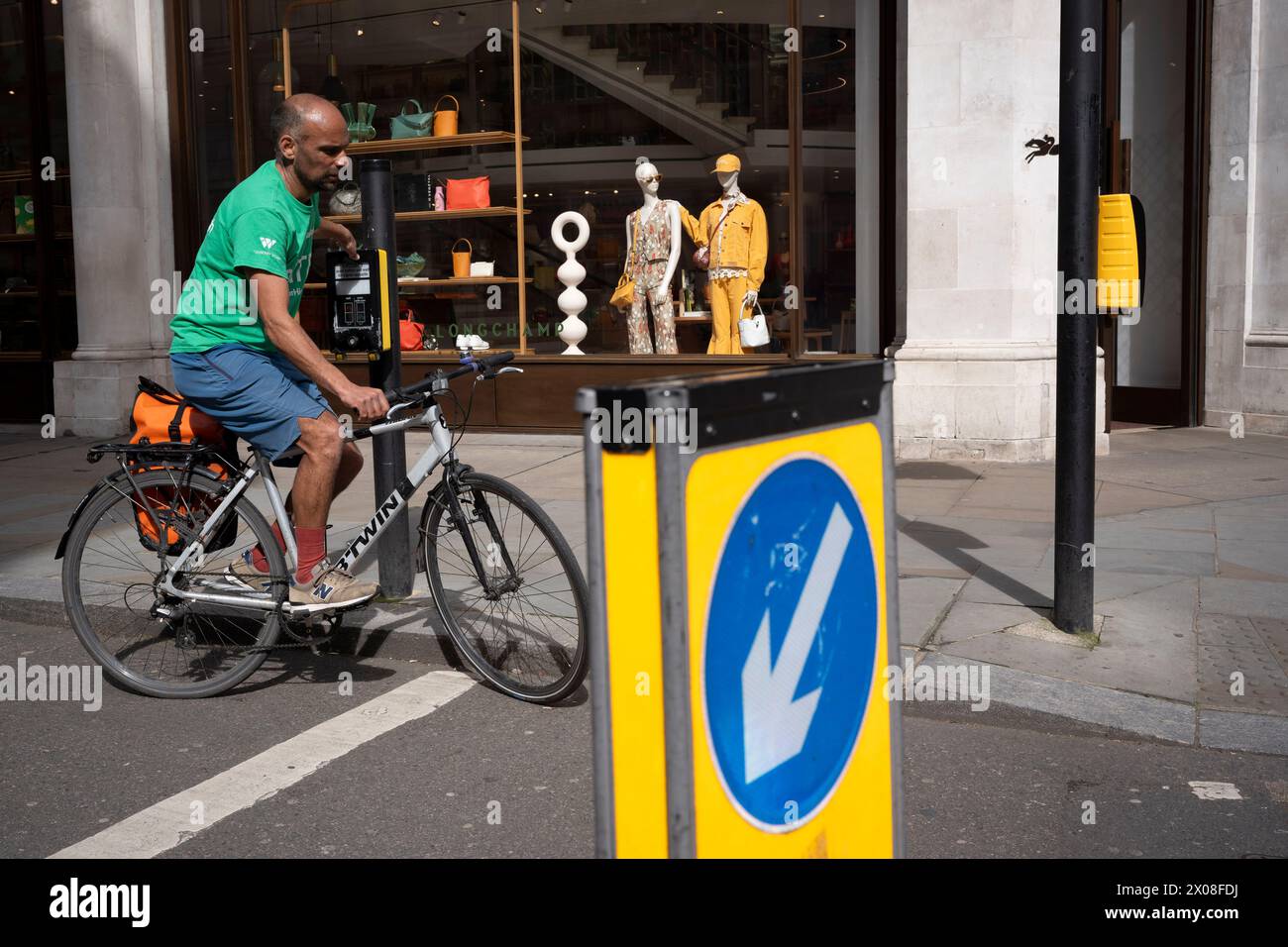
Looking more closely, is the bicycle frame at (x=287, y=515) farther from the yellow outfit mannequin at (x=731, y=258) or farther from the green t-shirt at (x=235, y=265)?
the yellow outfit mannequin at (x=731, y=258)

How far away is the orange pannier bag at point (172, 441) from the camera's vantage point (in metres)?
5.16

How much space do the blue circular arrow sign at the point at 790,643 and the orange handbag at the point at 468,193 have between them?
10.9 meters

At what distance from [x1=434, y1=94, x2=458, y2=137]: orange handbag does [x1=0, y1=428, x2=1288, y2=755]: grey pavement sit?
3.48m

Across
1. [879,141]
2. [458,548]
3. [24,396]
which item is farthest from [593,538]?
[24,396]

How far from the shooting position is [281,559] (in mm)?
5000

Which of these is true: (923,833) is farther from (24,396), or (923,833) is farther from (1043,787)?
(24,396)

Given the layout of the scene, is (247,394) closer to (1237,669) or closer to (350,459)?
(350,459)

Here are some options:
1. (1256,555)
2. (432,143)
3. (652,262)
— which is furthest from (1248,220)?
(432,143)

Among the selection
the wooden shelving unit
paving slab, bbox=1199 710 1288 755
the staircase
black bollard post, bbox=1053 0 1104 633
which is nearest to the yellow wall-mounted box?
black bollard post, bbox=1053 0 1104 633

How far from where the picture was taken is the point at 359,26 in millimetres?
13094

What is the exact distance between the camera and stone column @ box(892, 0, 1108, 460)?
10094 millimetres

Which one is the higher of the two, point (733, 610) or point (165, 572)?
point (733, 610)

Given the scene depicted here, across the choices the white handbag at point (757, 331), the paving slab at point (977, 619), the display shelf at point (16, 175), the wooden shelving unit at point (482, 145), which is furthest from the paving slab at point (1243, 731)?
the display shelf at point (16, 175)

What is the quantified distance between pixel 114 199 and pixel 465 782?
1048cm
